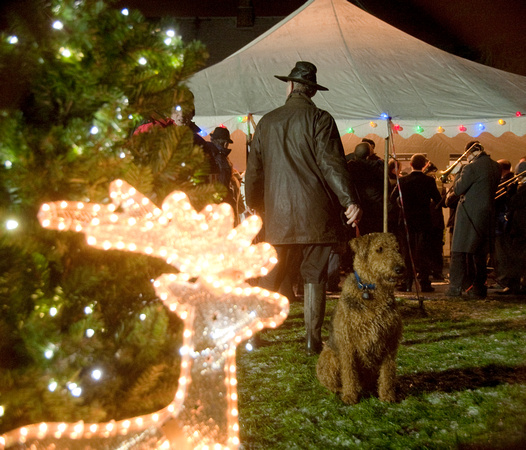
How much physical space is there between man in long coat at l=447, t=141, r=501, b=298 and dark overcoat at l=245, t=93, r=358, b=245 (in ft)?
12.3

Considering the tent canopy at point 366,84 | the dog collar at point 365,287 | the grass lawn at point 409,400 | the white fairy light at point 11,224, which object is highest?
the tent canopy at point 366,84

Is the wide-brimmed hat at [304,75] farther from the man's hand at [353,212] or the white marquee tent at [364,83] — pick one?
the white marquee tent at [364,83]

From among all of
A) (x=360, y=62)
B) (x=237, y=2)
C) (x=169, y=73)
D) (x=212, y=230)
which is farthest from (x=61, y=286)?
(x=237, y=2)

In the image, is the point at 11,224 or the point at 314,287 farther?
the point at 314,287

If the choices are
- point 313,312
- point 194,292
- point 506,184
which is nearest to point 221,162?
point 313,312

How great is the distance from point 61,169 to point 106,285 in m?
0.40

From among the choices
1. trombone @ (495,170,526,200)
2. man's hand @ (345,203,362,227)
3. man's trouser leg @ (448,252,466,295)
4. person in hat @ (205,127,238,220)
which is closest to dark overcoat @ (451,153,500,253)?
man's trouser leg @ (448,252,466,295)

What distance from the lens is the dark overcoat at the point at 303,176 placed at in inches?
152

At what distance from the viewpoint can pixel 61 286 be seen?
154 centimetres

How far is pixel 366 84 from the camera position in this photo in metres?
6.86

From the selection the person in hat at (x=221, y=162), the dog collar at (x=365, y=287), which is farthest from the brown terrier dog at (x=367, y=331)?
the person in hat at (x=221, y=162)

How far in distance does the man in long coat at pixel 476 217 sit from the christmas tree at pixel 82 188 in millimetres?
6160

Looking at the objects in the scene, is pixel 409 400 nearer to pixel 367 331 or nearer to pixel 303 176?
pixel 367 331

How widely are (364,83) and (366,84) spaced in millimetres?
41
